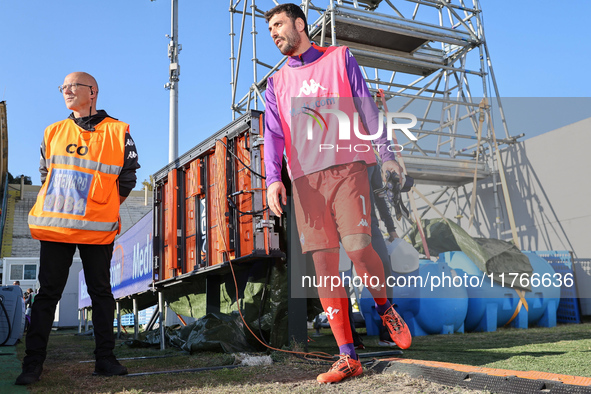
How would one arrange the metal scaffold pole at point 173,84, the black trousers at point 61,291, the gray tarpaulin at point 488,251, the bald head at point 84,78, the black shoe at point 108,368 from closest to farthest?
the black trousers at point 61,291 < the black shoe at point 108,368 < the bald head at point 84,78 < the gray tarpaulin at point 488,251 < the metal scaffold pole at point 173,84

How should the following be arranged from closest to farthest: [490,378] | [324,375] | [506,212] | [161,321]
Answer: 1. [490,378]
2. [324,375]
3. [161,321]
4. [506,212]

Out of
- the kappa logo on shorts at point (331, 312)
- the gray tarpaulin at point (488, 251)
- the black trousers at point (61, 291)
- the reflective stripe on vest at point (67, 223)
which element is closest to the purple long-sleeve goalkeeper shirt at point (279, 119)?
the kappa logo on shorts at point (331, 312)

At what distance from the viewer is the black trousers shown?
3164mm

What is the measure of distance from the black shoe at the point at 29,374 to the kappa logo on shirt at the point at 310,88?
2.28 meters

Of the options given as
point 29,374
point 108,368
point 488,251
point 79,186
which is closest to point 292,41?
point 79,186

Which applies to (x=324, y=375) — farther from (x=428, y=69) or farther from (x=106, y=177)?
(x=428, y=69)

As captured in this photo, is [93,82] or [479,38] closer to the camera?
[93,82]

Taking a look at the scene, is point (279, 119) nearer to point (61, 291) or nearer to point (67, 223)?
point (67, 223)

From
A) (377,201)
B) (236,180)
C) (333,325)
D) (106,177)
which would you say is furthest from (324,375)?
(377,201)

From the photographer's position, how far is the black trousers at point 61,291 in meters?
3.16

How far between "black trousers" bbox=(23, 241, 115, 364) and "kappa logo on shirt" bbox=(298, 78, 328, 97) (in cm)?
169

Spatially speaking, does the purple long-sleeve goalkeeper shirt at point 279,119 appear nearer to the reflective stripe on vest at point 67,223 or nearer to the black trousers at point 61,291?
the reflective stripe on vest at point 67,223

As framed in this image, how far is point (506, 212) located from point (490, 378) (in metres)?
8.16

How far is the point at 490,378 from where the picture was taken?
7.11ft
